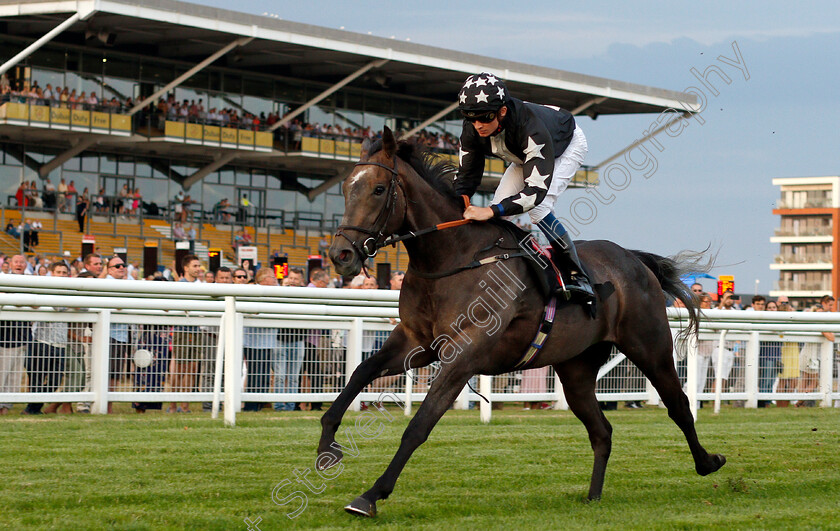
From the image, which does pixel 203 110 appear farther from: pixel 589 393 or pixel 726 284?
pixel 589 393

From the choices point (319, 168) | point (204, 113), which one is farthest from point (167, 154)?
point (319, 168)

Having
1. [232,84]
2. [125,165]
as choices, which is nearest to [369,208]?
[125,165]

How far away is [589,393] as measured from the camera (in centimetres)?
547

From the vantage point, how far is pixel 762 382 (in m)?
10.7

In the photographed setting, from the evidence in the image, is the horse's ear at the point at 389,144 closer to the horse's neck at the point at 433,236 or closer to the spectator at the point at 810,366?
the horse's neck at the point at 433,236

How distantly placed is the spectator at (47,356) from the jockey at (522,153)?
3.87 metres

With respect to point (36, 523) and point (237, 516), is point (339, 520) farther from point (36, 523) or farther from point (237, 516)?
point (36, 523)

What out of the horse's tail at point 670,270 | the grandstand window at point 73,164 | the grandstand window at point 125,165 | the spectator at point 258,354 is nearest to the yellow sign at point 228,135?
the grandstand window at point 125,165

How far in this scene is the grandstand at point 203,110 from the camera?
25.9m

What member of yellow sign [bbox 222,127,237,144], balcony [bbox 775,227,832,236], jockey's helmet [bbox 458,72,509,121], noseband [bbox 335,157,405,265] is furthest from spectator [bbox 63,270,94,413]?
balcony [bbox 775,227,832,236]

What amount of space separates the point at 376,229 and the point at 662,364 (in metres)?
2.13

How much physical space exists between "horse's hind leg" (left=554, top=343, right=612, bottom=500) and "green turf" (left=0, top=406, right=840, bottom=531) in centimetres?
25

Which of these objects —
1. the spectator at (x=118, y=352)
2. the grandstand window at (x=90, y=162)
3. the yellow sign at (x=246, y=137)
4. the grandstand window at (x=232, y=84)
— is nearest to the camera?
the spectator at (x=118, y=352)

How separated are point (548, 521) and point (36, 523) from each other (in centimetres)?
207
